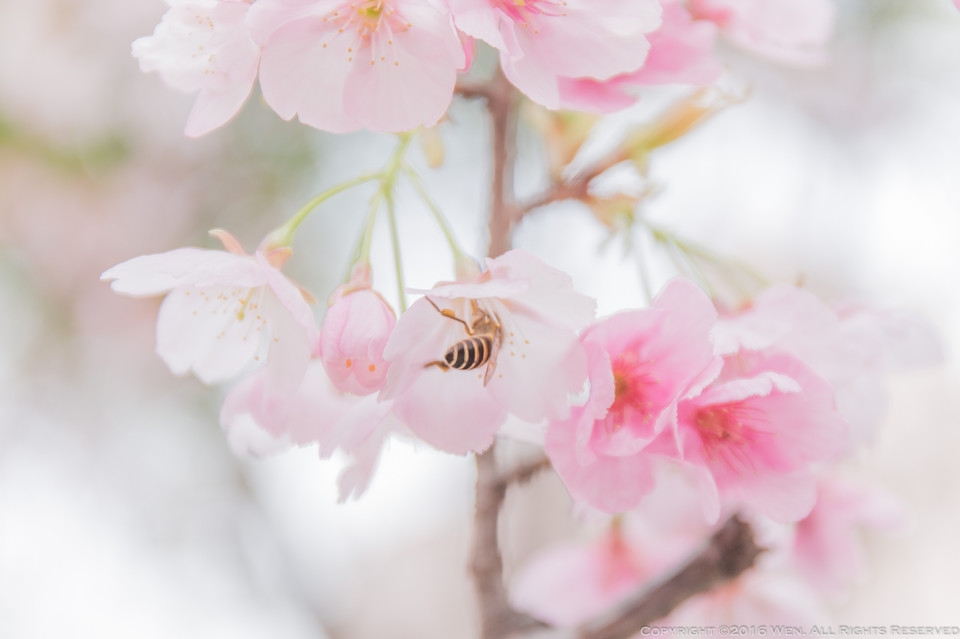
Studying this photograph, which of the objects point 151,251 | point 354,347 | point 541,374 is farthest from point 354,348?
point 151,251

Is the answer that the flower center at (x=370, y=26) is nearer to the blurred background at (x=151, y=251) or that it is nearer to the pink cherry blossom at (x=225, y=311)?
the pink cherry blossom at (x=225, y=311)

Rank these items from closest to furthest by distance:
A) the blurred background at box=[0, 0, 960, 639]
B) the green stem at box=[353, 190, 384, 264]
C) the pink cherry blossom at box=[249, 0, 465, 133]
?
1. the pink cherry blossom at box=[249, 0, 465, 133]
2. the green stem at box=[353, 190, 384, 264]
3. the blurred background at box=[0, 0, 960, 639]

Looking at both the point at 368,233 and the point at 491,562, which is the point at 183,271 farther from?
the point at 491,562

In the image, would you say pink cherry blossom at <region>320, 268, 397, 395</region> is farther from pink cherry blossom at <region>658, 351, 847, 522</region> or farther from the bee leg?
pink cherry blossom at <region>658, 351, 847, 522</region>

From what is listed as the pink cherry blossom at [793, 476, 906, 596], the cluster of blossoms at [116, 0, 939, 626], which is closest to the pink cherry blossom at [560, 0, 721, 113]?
the cluster of blossoms at [116, 0, 939, 626]

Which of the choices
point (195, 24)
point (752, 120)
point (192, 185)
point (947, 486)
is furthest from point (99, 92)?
point (947, 486)
